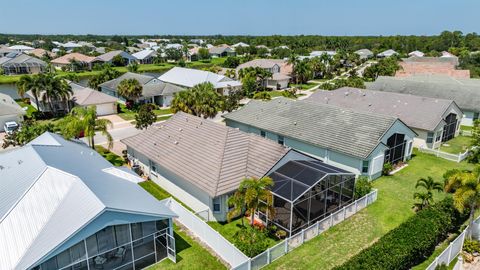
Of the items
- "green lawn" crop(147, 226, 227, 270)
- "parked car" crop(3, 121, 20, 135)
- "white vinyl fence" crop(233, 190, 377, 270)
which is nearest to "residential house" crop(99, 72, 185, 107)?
"parked car" crop(3, 121, 20, 135)

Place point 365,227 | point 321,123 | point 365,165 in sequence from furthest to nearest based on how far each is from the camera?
point 321,123 < point 365,165 < point 365,227

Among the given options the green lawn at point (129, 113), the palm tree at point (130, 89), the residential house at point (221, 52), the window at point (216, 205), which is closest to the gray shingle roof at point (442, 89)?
the green lawn at point (129, 113)

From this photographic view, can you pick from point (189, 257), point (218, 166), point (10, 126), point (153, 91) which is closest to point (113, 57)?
point (153, 91)

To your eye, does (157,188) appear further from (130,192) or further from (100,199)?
(100,199)

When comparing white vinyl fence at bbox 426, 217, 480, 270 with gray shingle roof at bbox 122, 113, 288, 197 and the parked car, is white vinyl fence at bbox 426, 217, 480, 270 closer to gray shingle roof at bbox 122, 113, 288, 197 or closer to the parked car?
gray shingle roof at bbox 122, 113, 288, 197

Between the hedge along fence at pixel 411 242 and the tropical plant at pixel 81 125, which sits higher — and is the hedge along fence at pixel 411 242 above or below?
below

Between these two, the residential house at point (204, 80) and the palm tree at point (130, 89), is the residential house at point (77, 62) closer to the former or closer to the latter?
the residential house at point (204, 80)

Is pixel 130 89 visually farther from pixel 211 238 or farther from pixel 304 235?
pixel 304 235
